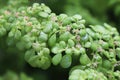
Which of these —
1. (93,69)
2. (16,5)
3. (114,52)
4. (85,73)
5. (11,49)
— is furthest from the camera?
(11,49)

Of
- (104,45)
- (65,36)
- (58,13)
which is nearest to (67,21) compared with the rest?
(65,36)

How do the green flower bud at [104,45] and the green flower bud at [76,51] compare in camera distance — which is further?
the green flower bud at [104,45]

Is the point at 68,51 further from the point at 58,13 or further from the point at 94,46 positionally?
the point at 58,13

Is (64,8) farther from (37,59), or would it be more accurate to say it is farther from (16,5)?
(37,59)

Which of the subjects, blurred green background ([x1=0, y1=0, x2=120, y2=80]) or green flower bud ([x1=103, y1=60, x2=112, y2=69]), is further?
blurred green background ([x1=0, y1=0, x2=120, y2=80])

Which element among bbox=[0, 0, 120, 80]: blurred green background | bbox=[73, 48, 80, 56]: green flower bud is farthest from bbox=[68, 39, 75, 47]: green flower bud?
bbox=[0, 0, 120, 80]: blurred green background

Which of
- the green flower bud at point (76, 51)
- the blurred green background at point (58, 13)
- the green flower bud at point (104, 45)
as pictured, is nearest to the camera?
the green flower bud at point (76, 51)

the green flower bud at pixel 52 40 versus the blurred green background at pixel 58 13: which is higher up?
the blurred green background at pixel 58 13

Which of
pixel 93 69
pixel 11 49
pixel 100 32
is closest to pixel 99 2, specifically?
pixel 11 49

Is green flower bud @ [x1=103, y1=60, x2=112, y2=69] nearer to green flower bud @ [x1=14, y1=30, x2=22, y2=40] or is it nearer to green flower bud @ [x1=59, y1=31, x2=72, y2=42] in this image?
green flower bud @ [x1=59, y1=31, x2=72, y2=42]

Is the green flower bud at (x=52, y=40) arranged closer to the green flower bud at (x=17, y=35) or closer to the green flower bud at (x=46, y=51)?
the green flower bud at (x=46, y=51)

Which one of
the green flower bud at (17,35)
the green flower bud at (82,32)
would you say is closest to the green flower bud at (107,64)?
the green flower bud at (82,32)
